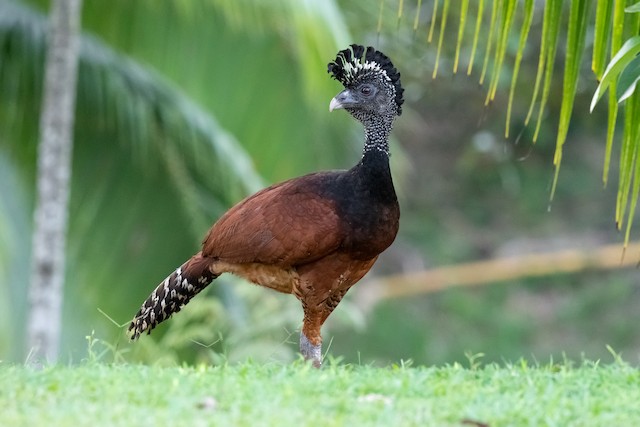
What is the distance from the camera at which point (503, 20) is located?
3.52 metres

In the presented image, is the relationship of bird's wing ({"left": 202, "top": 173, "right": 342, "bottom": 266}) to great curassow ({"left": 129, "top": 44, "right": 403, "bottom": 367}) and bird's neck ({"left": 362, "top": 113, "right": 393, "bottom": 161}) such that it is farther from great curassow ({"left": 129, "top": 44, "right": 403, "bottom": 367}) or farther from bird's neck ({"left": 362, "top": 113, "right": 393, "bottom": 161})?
bird's neck ({"left": 362, "top": 113, "right": 393, "bottom": 161})

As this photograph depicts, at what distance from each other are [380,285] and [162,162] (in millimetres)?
9232

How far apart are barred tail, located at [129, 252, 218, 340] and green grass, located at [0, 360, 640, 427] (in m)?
0.92

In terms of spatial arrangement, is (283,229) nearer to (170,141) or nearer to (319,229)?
(319,229)

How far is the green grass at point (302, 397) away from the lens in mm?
3758

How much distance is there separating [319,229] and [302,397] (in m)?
1.36

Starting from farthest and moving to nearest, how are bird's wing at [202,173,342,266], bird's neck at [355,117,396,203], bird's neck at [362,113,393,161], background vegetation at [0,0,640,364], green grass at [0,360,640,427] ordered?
1. background vegetation at [0,0,640,364]
2. bird's neck at [362,113,393,161]
3. bird's neck at [355,117,396,203]
4. bird's wing at [202,173,342,266]
5. green grass at [0,360,640,427]

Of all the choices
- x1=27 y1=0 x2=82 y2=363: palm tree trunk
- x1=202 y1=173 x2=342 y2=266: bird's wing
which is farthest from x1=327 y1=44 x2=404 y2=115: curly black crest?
x1=27 y1=0 x2=82 y2=363: palm tree trunk

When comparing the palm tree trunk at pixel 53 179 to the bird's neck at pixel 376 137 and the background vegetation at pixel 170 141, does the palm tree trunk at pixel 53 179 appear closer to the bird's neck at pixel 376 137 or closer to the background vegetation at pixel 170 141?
the background vegetation at pixel 170 141

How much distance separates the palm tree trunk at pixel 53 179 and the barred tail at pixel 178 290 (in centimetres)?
284

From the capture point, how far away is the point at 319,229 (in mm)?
5312

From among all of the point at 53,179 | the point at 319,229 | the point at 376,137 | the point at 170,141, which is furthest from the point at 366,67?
the point at 170,141

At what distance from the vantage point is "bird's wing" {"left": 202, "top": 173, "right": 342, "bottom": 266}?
5320mm

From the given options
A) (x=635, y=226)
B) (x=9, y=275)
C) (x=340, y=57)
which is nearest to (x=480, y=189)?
(x=635, y=226)
